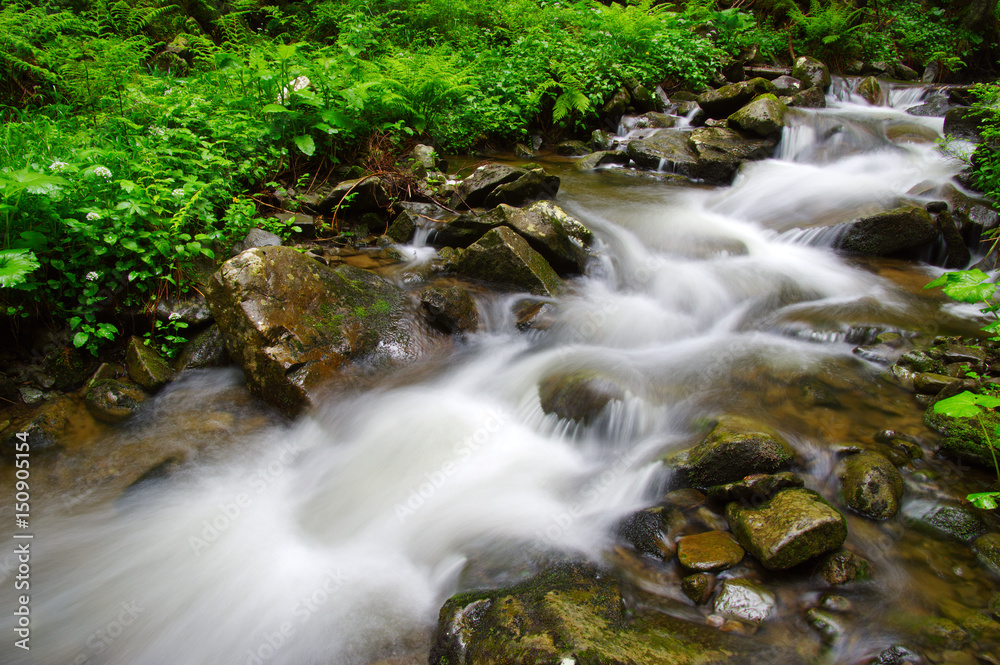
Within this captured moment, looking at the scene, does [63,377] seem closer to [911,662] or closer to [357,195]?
[357,195]

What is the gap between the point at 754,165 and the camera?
8.34 m

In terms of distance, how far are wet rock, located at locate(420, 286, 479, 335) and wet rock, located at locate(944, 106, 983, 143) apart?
8.61m

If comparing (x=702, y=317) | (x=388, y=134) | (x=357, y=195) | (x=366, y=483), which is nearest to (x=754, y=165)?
(x=702, y=317)

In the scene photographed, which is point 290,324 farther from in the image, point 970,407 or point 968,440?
point 968,440

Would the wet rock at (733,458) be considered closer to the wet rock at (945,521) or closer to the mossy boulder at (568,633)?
the wet rock at (945,521)

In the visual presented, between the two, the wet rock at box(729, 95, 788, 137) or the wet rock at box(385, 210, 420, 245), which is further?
the wet rock at box(729, 95, 788, 137)

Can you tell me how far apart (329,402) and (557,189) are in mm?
4682

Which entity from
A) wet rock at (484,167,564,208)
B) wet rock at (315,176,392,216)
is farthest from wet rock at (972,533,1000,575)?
wet rock at (315,176,392,216)

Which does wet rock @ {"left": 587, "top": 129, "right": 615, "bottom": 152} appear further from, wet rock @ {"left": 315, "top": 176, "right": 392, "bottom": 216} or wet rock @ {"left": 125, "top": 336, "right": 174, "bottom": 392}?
wet rock @ {"left": 125, "top": 336, "right": 174, "bottom": 392}

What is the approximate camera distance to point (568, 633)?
217cm

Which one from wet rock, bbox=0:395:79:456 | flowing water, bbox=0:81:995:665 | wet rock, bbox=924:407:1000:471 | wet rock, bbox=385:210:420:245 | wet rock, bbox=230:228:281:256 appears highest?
wet rock, bbox=230:228:281:256

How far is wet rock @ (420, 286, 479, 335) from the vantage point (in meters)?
4.68

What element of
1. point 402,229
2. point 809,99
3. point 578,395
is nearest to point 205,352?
point 402,229

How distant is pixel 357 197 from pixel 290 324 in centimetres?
258
